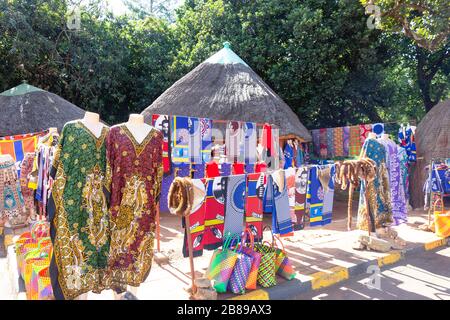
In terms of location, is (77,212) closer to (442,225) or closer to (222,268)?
(222,268)

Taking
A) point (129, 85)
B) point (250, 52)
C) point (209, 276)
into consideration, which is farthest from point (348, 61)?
point (209, 276)

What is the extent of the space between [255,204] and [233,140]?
123 inches

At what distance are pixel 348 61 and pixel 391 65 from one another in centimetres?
208

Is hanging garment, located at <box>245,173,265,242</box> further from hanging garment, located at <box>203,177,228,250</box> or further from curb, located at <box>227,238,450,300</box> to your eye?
curb, located at <box>227,238,450,300</box>

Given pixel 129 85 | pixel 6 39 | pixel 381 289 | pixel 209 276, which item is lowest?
pixel 381 289

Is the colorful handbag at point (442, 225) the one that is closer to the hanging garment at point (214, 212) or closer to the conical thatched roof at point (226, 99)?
the conical thatched roof at point (226, 99)

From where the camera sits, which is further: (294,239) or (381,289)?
(294,239)

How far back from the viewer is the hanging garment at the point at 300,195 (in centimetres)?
566

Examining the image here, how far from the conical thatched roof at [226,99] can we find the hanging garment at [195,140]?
245 centimetres

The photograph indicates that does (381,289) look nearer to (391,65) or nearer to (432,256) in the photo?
(432,256)

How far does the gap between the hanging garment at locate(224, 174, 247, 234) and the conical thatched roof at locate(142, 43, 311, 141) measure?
16.9ft

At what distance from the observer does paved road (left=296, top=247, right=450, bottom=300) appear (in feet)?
15.4

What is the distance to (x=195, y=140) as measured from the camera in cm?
748

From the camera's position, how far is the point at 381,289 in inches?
194
